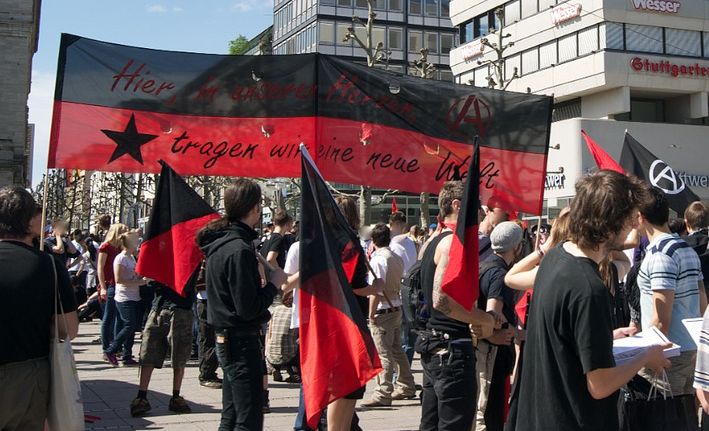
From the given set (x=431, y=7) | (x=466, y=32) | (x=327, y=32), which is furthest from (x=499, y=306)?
(x=431, y=7)

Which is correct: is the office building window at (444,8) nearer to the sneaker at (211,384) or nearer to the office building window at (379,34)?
the office building window at (379,34)

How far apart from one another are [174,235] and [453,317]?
3.08 metres

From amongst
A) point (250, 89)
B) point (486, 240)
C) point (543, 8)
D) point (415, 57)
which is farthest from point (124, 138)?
point (415, 57)

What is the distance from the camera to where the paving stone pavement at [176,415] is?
305 inches

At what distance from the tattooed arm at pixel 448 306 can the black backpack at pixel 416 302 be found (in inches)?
19.2

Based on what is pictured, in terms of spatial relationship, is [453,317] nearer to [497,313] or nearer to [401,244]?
[497,313]

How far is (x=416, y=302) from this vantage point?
5922mm

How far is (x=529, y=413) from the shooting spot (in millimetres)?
3371

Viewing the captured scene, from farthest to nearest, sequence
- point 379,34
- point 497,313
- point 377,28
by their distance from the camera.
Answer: point 379,34 → point 377,28 → point 497,313

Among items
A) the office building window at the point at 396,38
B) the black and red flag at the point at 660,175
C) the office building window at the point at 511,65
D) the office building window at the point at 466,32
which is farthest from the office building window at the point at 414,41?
the black and red flag at the point at 660,175

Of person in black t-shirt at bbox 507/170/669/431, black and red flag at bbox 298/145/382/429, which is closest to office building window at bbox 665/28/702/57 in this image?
black and red flag at bbox 298/145/382/429

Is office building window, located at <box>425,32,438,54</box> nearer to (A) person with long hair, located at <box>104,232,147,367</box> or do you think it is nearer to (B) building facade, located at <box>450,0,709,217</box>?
(B) building facade, located at <box>450,0,709,217</box>

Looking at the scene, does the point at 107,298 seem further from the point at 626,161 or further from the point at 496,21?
the point at 496,21

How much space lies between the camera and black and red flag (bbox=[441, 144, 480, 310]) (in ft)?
15.3
